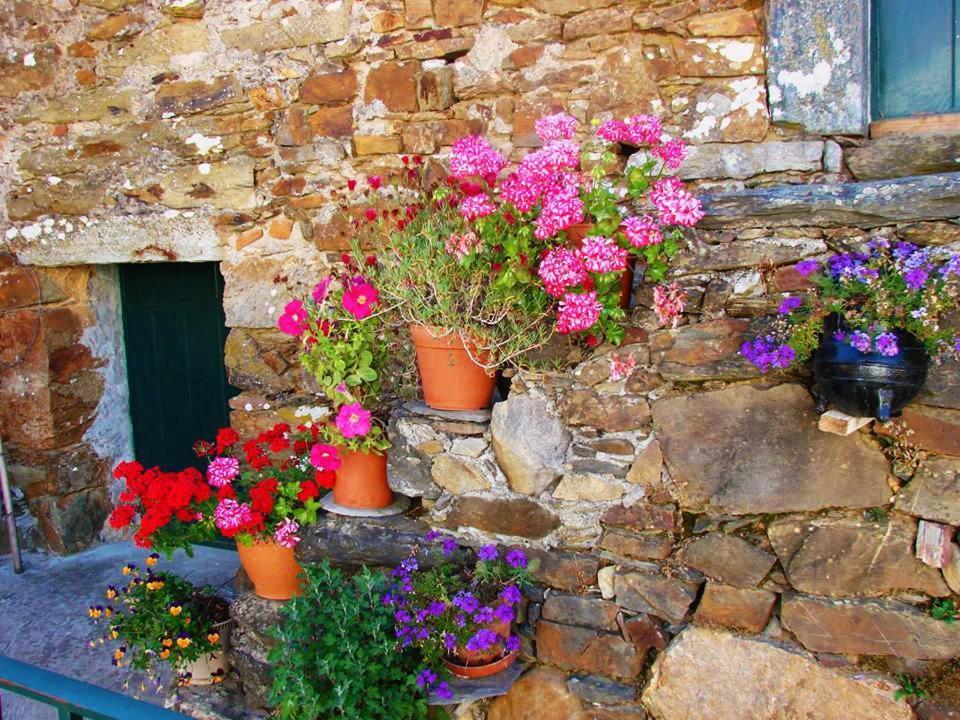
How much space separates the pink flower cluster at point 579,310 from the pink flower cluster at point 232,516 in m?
1.34

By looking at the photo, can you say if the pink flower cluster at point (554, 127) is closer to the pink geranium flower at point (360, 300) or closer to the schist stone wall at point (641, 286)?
the schist stone wall at point (641, 286)

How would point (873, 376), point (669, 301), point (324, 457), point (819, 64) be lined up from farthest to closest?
1. point (324, 457)
2. point (819, 64)
3. point (669, 301)
4. point (873, 376)

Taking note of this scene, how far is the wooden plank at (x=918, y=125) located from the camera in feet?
7.86

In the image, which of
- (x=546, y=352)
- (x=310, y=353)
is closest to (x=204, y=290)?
(x=310, y=353)

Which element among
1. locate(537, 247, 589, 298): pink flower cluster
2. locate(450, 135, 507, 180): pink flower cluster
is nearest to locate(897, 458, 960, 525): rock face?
locate(537, 247, 589, 298): pink flower cluster

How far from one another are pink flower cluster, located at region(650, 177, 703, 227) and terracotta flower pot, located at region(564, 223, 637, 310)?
21cm

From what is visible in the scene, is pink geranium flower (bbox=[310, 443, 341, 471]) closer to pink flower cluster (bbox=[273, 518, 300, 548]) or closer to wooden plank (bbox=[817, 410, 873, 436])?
pink flower cluster (bbox=[273, 518, 300, 548])

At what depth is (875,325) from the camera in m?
1.87

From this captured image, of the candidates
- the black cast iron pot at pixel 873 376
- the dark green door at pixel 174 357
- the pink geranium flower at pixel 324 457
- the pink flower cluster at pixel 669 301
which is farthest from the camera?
the dark green door at pixel 174 357

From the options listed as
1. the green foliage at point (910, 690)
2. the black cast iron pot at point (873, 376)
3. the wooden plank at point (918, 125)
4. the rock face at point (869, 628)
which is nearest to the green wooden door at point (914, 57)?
the wooden plank at point (918, 125)

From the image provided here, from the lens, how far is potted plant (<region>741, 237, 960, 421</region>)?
185cm

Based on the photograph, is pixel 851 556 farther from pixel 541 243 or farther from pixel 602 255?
pixel 541 243

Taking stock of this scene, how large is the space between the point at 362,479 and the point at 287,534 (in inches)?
12.5

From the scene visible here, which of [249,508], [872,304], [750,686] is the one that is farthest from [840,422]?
[249,508]
